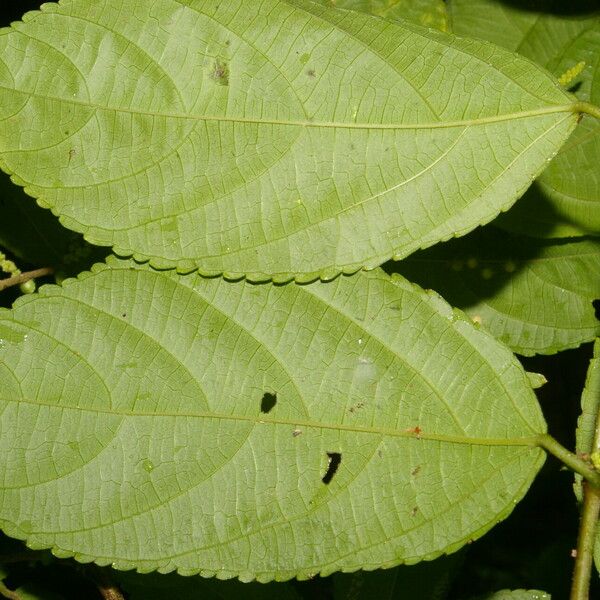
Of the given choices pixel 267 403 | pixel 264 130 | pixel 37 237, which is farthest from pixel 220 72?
pixel 37 237

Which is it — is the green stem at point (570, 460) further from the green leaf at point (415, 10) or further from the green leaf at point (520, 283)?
the green leaf at point (415, 10)

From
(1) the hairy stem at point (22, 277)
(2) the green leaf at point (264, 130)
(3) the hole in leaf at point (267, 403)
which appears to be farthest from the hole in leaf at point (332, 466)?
(1) the hairy stem at point (22, 277)

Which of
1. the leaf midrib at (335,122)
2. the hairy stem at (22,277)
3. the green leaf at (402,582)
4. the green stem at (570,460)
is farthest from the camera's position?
the green leaf at (402,582)

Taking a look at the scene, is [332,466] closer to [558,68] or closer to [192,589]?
[192,589]

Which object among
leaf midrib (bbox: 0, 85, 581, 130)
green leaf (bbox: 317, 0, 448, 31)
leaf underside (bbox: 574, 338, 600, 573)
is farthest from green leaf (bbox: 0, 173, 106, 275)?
leaf underside (bbox: 574, 338, 600, 573)

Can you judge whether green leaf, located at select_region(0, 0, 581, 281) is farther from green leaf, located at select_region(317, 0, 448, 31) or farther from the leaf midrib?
green leaf, located at select_region(317, 0, 448, 31)
